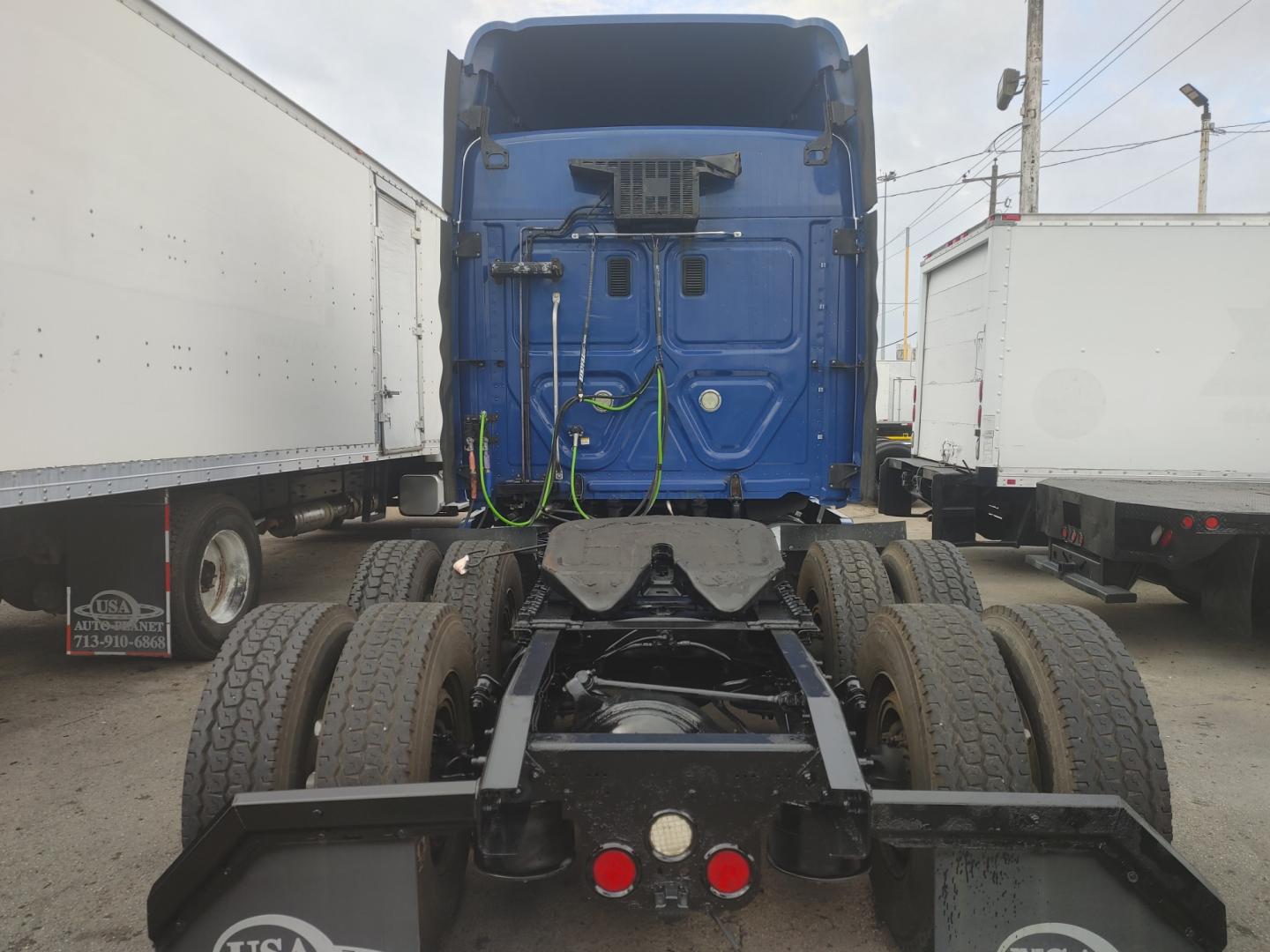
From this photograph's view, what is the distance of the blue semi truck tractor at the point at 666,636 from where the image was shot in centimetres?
193

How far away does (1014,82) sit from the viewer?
15.8 metres

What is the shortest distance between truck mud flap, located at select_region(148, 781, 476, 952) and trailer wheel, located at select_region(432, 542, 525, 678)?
1.71 metres

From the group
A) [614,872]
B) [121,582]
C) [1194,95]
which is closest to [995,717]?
[614,872]

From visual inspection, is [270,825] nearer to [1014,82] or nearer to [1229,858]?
[1229,858]

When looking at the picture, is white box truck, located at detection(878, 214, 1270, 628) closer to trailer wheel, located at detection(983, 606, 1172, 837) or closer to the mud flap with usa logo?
trailer wheel, located at detection(983, 606, 1172, 837)

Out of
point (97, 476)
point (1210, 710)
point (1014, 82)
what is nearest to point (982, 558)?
point (1210, 710)

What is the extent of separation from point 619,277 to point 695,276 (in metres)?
0.44

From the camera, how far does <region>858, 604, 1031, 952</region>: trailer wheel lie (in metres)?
2.19

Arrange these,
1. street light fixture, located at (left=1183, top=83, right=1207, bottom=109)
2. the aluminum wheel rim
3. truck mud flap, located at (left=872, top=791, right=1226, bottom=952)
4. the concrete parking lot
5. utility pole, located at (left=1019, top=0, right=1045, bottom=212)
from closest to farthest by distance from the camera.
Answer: truck mud flap, located at (left=872, top=791, right=1226, bottom=952), the concrete parking lot, the aluminum wheel rim, utility pole, located at (left=1019, top=0, right=1045, bottom=212), street light fixture, located at (left=1183, top=83, right=1207, bottom=109)

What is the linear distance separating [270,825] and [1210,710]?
5.24m

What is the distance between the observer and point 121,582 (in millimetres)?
5102

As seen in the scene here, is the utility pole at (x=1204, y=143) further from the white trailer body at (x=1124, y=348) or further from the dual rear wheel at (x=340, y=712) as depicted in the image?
the dual rear wheel at (x=340, y=712)

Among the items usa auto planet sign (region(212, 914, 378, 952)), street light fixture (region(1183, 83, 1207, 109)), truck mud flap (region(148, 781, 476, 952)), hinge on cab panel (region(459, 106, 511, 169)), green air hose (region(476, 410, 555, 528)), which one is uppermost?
street light fixture (region(1183, 83, 1207, 109))

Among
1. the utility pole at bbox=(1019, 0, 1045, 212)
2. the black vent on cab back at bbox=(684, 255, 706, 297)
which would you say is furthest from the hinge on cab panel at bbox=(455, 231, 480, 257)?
the utility pole at bbox=(1019, 0, 1045, 212)
